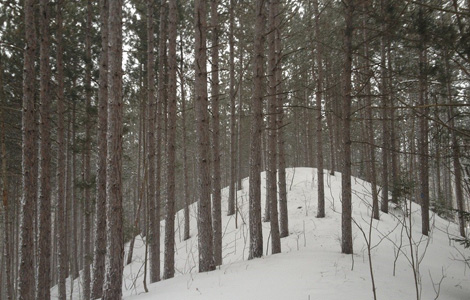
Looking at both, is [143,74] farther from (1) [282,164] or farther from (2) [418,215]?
(2) [418,215]

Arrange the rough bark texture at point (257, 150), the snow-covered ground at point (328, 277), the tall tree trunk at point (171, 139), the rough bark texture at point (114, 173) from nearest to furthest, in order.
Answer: the snow-covered ground at point (328, 277) < the rough bark texture at point (114, 173) < the rough bark texture at point (257, 150) < the tall tree trunk at point (171, 139)

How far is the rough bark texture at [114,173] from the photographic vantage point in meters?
5.57

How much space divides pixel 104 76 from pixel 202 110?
2.94 meters

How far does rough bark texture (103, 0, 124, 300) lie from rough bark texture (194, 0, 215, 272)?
1.75 meters

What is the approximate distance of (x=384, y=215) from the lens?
12.8 metres

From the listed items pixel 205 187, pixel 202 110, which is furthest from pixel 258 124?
pixel 205 187

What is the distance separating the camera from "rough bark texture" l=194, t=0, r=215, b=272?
6.77 meters

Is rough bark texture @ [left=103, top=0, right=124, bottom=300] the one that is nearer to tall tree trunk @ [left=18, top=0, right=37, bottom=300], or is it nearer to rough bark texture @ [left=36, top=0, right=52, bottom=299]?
tall tree trunk @ [left=18, top=0, right=37, bottom=300]

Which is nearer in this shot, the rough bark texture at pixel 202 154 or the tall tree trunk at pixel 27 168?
the rough bark texture at pixel 202 154

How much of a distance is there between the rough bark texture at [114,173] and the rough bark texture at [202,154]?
1.75 m

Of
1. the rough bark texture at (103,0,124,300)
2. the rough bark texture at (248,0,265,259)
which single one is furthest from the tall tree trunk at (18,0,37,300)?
the rough bark texture at (248,0,265,259)

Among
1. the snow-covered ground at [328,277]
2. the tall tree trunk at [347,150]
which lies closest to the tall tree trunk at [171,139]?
the snow-covered ground at [328,277]

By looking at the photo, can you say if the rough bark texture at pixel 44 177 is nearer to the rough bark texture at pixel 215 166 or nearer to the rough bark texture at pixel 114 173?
the rough bark texture at pixel 114 173

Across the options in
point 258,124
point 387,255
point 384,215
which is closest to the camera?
point 258,124
